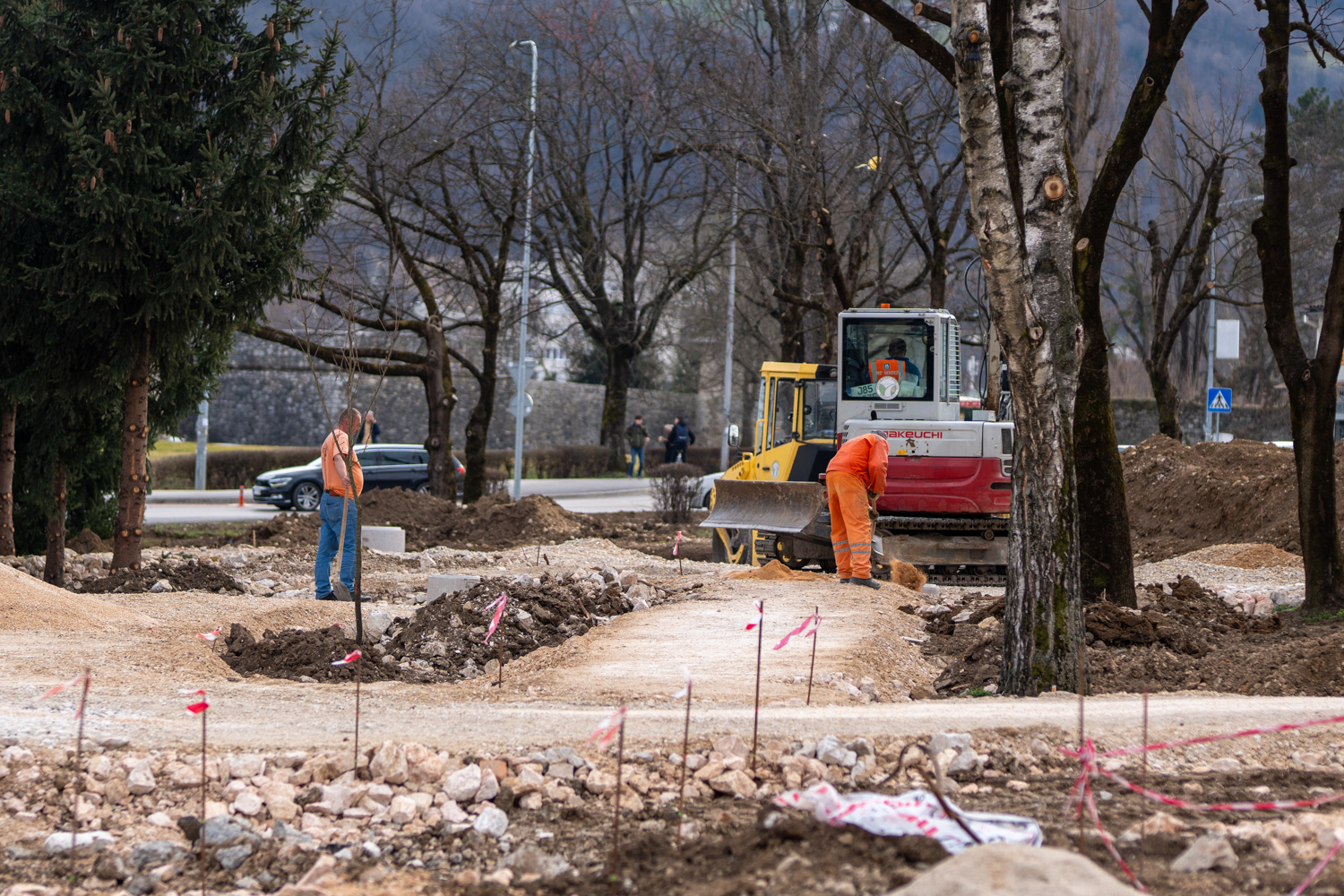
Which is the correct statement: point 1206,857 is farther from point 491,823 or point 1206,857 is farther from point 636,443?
point 636,443

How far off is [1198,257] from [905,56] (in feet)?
21.6

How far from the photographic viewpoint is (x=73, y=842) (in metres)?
4.29

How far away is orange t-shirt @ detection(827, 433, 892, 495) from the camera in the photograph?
11.9 m

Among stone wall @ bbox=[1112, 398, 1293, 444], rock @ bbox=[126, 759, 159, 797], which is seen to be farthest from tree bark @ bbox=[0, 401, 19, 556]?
stone wall @ bbox=[1112, 398, 1293, 444]

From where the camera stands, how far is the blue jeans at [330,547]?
11.0 meters

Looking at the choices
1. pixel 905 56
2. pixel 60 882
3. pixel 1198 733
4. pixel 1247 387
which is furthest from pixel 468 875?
pixel 1247 387

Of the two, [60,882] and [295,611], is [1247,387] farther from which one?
[60,882]

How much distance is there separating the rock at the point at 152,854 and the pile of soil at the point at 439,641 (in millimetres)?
3596

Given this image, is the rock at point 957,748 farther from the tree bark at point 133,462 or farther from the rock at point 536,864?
the tree bark at point 133,462

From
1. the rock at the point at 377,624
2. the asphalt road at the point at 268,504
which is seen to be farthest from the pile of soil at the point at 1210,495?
the rock at the point at 377,624

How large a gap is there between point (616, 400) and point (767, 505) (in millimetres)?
24925

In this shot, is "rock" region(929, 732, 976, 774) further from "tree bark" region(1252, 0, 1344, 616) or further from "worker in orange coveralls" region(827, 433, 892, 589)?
"worker in orange coveralls" region(827, 433, 892, 589)

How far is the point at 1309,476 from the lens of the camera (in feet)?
32.4

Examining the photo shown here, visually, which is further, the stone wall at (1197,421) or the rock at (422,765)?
the stone wall at (1197,421)
